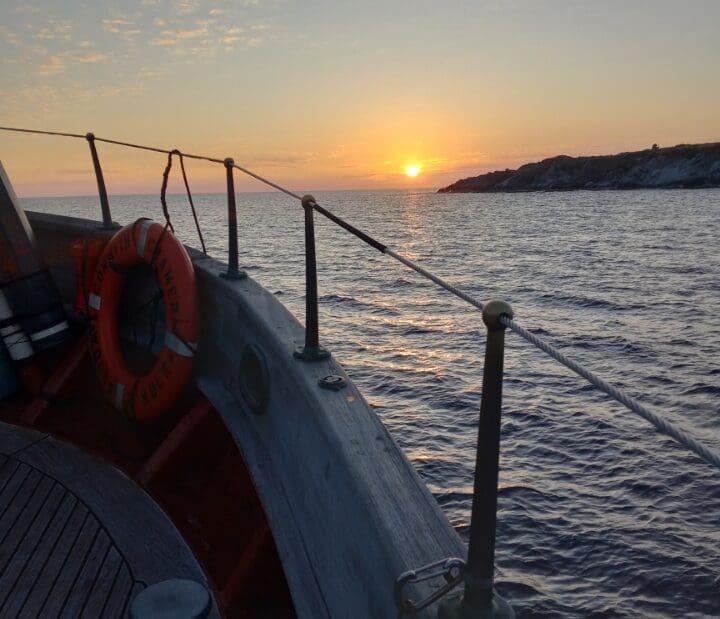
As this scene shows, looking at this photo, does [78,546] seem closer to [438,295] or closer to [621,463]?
[621,463]

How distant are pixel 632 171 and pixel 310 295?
141466 millimetres

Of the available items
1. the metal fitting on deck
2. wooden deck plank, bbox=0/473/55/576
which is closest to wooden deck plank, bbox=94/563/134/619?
wooden deck plank, bbox=0/473/55/576

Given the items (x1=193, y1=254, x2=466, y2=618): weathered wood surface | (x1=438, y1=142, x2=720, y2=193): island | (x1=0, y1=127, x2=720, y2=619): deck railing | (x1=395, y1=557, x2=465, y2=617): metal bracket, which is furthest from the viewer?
(x1=438, y1=142, x2=720, y2=193): island

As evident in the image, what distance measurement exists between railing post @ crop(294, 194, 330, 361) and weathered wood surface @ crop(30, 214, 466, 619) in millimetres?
62

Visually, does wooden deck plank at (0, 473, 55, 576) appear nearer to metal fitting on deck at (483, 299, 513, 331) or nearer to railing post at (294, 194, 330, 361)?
railing post at (294, 194, 330, 361)

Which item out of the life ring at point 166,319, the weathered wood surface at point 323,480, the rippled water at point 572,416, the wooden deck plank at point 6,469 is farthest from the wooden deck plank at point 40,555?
the rippled water at point 572,416

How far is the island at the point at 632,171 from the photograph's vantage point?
11500cm

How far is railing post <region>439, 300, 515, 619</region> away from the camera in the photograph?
132cm

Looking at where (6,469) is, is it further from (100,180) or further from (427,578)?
(427,578)

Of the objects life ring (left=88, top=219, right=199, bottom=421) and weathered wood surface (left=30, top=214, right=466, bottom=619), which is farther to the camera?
life ring (left=88, top=219, right=199, bottom=421)

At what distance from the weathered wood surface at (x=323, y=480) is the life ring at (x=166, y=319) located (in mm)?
227

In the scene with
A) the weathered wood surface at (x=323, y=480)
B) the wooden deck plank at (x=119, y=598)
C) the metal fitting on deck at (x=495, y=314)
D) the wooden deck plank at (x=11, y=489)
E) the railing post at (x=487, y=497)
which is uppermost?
the metal fitting on deck at (x=495, y=314)

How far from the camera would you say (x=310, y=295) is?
279 centimetres

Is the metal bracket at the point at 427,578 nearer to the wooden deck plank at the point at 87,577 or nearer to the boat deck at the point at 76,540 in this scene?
the boat deck at the point at 76,540
